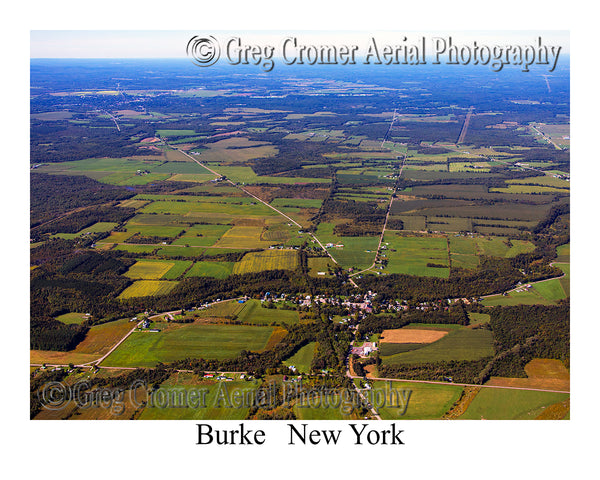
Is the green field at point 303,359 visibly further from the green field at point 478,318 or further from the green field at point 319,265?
the green field at point 478,318

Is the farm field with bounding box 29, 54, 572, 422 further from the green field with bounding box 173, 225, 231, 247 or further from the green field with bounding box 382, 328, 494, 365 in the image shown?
the green field with bounding box 173, 225, 231, 247

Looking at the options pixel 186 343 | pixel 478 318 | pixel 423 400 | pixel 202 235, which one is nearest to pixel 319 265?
pixel 202 235

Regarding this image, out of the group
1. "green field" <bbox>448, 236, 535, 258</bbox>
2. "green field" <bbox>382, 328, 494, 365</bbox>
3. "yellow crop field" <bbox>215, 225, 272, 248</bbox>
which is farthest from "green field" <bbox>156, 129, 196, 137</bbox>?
"green field" <bbox>382, 328, 494, 365</bbox>

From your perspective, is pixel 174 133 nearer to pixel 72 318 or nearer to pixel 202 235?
pixel 202 235

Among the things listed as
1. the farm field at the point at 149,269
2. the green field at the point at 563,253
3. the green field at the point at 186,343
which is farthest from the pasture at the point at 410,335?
the farm field at the point at 149,269

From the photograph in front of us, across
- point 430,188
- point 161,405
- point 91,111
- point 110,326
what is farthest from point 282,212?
point 91,111

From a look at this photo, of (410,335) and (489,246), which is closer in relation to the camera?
(410,335)
